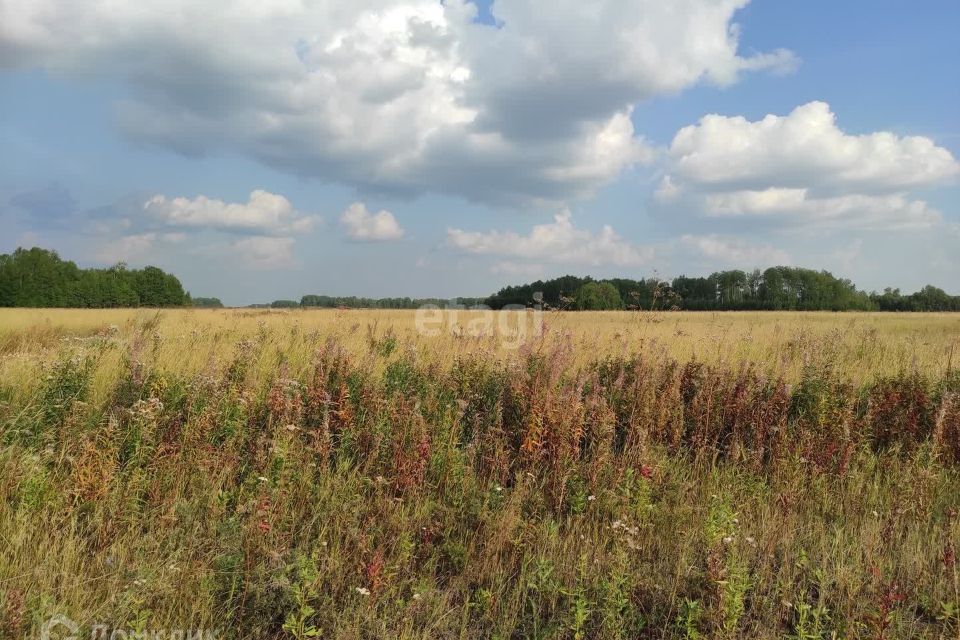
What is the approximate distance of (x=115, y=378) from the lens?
6.65 meters

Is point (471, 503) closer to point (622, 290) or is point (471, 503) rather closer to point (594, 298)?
point (594, 298)

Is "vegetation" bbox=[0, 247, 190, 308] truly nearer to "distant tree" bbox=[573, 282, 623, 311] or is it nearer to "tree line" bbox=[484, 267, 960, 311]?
"tree line" bbox=[484, 267, 960, 311]

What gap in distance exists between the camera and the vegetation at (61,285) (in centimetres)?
7062

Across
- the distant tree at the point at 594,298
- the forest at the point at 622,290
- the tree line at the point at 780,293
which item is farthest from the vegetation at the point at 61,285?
the distant tree at the point at 594,298

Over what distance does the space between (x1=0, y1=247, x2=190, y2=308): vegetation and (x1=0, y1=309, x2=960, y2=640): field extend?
3263 inches

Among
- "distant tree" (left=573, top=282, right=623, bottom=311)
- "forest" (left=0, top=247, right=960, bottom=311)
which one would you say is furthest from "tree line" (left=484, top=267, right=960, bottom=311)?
"distant tree" (left=573, top=282, right=623, bottom=311)

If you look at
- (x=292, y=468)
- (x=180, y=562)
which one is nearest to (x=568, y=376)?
(x=292, y=468)

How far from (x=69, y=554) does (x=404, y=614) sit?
221 cm

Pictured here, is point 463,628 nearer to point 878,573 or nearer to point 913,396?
point 878,573
